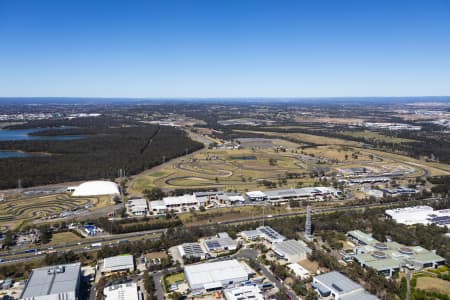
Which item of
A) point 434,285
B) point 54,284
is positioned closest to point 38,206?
point 54,284

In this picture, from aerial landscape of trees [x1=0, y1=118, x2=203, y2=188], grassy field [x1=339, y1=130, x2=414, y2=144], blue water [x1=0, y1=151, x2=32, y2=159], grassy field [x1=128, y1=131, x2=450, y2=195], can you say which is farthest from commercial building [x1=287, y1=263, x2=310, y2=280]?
grassy field [x1=339, y1=130, x2=414, y2=144]

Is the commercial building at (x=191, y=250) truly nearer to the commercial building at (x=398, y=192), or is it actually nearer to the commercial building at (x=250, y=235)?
the commercial building at (x=250, y=235)

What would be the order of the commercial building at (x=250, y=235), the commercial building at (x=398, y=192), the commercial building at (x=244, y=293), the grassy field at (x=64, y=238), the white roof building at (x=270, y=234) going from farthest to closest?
the commercial building at (x=398, y=192), the commercial building at (x=250, y=235), the grassy field at (x=64, y=238), the white roof building at (x=270, y=234), the commercial building at (x=244, y=293)

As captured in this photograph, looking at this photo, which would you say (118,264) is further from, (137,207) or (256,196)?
(256,196)

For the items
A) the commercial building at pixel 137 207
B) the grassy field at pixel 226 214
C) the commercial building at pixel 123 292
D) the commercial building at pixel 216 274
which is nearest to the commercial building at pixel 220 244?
the commercial building at pixel 216 274

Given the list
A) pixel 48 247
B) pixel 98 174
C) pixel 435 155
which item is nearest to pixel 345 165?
pixel 435 155

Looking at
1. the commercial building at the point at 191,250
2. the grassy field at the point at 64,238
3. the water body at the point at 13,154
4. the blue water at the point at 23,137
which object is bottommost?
the grassy field at the point at 64,238

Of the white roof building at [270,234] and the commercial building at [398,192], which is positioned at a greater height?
the white roof building at [270,234]
